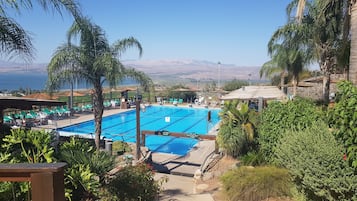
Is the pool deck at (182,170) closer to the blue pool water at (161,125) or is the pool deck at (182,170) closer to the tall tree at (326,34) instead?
the blue pool water at (161,125)

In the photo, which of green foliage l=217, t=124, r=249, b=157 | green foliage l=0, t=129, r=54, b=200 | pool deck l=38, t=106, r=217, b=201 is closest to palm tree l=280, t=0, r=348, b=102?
green foliage l=217, t=124, r=249, b=157

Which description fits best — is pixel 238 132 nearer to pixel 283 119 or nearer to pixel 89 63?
pixel 283 119

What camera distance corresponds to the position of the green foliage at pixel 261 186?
5.11m

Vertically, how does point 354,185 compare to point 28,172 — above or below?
below

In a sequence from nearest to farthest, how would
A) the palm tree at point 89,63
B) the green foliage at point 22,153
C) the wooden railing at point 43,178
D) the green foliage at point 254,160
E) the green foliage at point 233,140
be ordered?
the wooden railing at point 43,178
the green foliage at point 22,153
the green foliage at point 254,160
the green foliage at point 233,140
the palm tree at point 89,63

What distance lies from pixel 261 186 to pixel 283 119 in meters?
2.12

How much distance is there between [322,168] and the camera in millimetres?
3709

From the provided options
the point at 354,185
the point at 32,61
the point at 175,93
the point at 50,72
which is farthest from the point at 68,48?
the point at 175,93

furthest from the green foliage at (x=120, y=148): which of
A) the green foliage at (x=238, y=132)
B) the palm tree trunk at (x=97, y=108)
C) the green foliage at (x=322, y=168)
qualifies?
the green foliage at (x=322, y=168)

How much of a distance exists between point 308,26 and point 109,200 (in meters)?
11.5

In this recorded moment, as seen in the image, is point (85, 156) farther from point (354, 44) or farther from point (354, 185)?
point (354, 44)

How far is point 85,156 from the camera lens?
4461 millimetres

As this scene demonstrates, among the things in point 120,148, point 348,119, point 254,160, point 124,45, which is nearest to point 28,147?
point 348,119

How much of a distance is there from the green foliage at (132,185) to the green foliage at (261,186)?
1513mm
